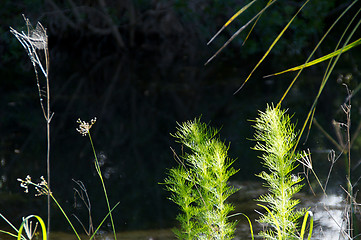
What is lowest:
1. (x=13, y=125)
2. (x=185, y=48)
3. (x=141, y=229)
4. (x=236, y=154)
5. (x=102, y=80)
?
(x=141, y=229)

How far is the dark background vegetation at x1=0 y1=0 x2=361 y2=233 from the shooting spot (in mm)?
4074

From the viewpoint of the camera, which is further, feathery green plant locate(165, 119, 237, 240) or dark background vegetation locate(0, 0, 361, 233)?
dark background vegetation locate(0, 0, 361, 233)

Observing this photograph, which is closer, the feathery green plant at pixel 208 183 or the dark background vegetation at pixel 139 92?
the feathery green plant at pixel 208 183

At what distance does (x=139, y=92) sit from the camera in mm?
7023

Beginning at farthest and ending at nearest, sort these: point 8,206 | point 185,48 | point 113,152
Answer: point 185,48
point 113,152
point 8,206

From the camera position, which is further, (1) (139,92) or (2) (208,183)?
(1) (139,92)

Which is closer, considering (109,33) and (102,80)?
(102,80)

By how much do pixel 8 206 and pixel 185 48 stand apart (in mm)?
6330

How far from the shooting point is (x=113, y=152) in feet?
15.8

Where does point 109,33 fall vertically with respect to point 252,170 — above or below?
above

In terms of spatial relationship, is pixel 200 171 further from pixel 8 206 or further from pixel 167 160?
pixel 167 160

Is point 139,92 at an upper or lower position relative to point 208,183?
upper

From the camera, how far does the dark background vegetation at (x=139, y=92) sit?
4074 mm

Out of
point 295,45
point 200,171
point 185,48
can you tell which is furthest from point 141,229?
point 185,48
